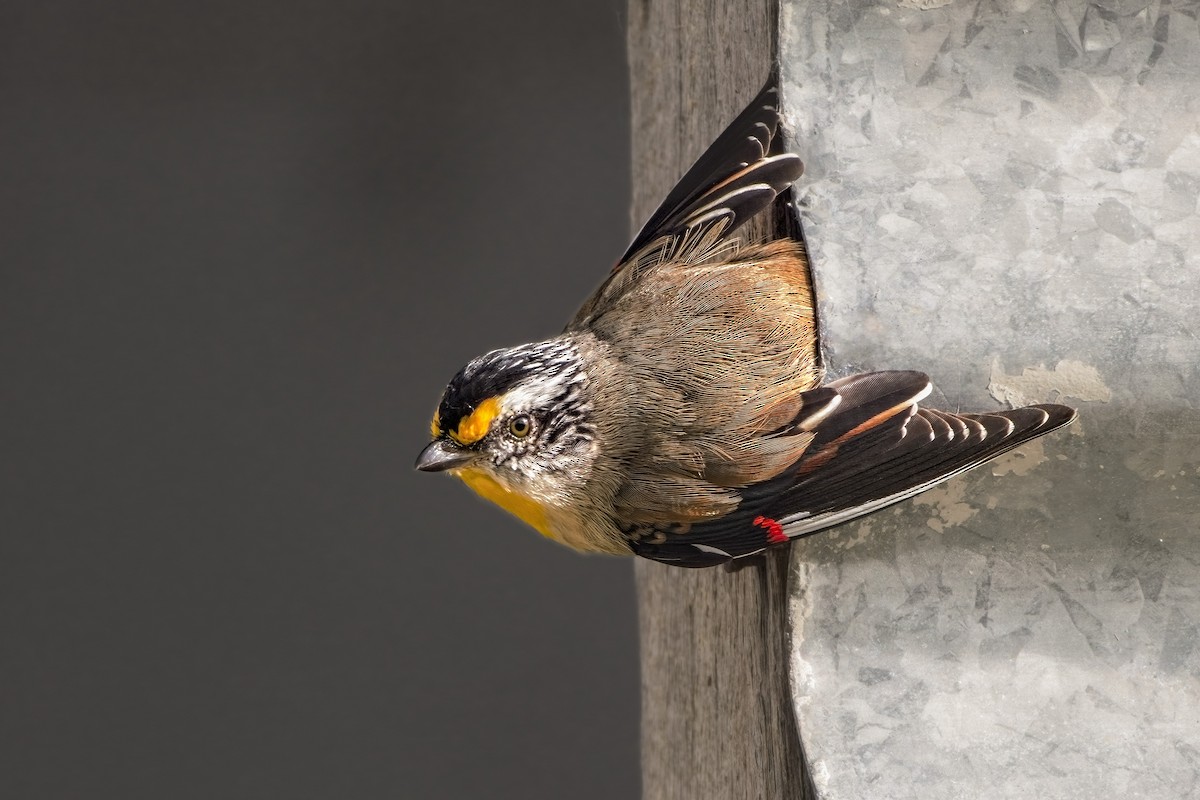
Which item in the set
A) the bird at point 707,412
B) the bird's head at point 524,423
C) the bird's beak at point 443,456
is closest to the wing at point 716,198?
the bird at point 707,412

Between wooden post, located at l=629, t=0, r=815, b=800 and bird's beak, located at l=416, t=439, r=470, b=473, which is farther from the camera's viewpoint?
bird's beak, located at l=416, t=439, r=470, b=473

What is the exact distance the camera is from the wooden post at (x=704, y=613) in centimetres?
138

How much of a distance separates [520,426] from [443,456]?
0.11 metres

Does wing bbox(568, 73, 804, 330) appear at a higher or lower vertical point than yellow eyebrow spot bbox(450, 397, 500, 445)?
higher

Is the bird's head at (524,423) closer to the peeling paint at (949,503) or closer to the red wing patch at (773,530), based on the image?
the red wing patch at (773,530)

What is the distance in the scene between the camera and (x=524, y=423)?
155 cm

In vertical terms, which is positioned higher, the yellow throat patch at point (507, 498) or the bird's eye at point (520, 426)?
the bird's eye at point (520, 426)

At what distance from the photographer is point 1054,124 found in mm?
1306

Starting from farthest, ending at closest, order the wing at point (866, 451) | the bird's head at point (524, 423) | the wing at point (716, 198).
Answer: the bird's head at point (524, 423), the wing at point (716, 198), the wing at point (866, 451)

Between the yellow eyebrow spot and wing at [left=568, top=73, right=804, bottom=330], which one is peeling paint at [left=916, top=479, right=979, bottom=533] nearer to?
wing at [left=568, top=73, right=804, bottom=330]

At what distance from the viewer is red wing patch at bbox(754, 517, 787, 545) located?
1287 millimetres

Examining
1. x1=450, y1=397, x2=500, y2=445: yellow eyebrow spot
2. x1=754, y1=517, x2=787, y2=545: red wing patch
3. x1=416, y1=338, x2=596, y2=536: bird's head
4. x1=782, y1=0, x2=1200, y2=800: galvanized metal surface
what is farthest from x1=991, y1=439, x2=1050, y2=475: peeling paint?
x1=450, y1=397, x2=500, y2=445: yellow eyebrow spot

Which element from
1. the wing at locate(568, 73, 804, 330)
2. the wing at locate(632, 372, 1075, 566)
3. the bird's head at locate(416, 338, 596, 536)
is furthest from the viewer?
the bird's head at locate(416, 338, 596, 536)

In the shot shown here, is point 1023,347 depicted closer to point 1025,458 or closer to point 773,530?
point 1025,458
